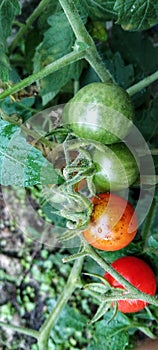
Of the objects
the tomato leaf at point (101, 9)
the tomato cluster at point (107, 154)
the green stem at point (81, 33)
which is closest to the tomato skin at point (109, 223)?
the tomato cluster at point (107, 154)

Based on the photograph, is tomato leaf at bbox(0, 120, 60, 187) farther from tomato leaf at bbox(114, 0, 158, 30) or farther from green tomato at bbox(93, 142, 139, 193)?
tomato leaf at bbox(114, 0, 158, 30)

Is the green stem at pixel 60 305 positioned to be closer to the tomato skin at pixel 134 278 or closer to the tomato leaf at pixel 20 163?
the tomato skin at pixel 134 278

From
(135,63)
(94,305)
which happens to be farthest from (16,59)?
(94,305)

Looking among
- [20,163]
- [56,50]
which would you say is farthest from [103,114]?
[56,50]

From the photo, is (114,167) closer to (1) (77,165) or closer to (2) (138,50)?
(1) (77,165)

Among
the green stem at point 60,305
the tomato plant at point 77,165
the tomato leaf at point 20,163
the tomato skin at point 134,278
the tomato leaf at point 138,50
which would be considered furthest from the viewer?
the tomato leaf at point 138,50
